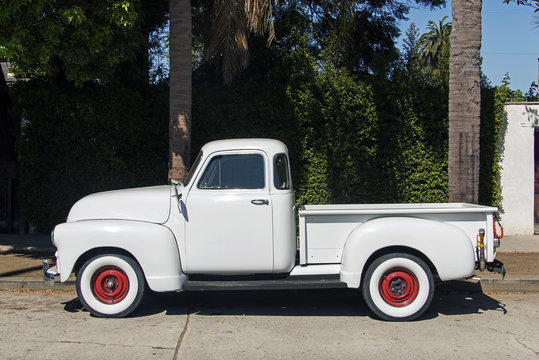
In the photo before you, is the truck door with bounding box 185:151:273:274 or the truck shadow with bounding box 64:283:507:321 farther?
the truck shadow with bounding box 64:283:507:321

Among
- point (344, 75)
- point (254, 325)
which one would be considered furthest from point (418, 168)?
point (254, 325)

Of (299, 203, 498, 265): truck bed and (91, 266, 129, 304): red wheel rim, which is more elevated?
(299, 203, 498, 265): truck bed

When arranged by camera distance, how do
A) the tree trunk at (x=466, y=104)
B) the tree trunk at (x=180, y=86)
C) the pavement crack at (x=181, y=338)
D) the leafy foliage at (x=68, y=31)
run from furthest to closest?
the tree trunk at (x=180, y=86) < the tree trunk at (x=466, y=104) < the leafy foliage at (x=68, y=31) < the pavement crack at (x=181, y=338)

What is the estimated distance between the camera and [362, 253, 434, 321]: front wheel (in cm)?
598

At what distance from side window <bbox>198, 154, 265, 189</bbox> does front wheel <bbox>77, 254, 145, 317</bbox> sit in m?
1.26

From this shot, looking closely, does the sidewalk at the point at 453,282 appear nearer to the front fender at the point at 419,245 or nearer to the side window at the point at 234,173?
the front fender at the point at 419,245

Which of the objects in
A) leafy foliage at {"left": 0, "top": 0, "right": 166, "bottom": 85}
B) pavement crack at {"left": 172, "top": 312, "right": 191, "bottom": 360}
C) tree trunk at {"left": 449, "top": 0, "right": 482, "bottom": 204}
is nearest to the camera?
pavement crack at {"left": 172, "top": 312, "right": 191, "bottom": 360}

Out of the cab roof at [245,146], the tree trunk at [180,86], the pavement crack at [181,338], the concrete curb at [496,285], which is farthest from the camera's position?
the tree trunk at [180,86]

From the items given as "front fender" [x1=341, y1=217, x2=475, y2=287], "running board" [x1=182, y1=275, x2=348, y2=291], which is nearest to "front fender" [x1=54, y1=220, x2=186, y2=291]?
"running board" [x1=182, y1=275, x2=348, y2=291]

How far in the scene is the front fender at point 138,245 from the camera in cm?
595

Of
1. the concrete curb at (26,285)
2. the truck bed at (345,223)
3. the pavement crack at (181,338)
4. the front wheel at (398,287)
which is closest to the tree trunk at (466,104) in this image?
the truck bed at (345,223)

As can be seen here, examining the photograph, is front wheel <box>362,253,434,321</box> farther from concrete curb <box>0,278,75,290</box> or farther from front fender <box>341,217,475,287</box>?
concrete curb <box>0,278,75,290</box>

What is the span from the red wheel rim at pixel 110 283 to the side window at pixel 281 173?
2.07 m

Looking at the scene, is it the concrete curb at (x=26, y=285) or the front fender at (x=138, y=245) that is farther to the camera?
the concrete curb at (x=26, y=285)
